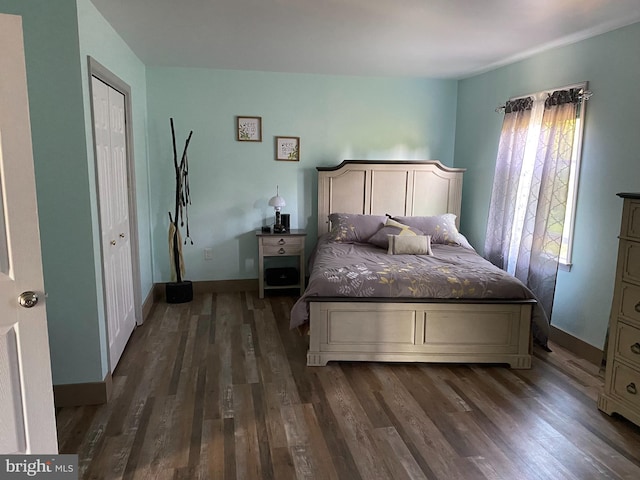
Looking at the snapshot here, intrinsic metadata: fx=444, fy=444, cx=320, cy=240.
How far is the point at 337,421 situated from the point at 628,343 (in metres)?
1.72

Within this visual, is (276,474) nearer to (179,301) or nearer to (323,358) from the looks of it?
(323,358)

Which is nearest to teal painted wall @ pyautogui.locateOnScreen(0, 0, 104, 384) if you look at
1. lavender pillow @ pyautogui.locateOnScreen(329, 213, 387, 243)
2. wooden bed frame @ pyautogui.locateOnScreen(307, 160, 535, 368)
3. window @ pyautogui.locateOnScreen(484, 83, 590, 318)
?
wooden bed frame @ pyautogui.locateOnScreen(307, 160, 535, 368)

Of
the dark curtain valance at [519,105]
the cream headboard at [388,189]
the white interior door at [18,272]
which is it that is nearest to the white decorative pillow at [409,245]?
the cream headboard at [388,189]

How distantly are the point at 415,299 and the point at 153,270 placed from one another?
2969 millimetres

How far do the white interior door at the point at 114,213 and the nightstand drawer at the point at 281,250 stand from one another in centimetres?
139

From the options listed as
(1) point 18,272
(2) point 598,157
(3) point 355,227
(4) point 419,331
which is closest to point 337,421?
(4) point 419,331

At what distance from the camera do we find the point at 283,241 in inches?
187

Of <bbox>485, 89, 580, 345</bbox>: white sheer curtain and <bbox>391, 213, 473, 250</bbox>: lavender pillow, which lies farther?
<bbox>391, 213, 473, 250</bbox>: lavender pillow

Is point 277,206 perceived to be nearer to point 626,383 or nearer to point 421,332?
point 421,332

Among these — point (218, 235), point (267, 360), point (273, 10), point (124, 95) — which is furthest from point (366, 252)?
point (124, 95)

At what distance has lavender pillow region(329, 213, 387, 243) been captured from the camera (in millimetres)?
4445

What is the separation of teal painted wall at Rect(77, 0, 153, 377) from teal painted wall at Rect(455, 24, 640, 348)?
3.44 metres

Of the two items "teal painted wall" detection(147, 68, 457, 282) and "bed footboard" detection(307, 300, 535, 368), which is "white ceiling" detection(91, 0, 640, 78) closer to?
"teal painted wall" detection(147, 68, 457, 282)

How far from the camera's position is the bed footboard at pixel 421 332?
126 inches
